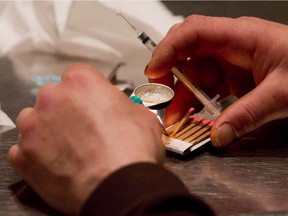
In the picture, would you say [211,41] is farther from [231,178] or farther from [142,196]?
[142,196]

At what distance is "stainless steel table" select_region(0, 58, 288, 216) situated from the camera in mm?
687

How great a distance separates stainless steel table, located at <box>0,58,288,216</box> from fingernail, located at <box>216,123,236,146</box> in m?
0.02

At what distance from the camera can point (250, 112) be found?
82 centimetres

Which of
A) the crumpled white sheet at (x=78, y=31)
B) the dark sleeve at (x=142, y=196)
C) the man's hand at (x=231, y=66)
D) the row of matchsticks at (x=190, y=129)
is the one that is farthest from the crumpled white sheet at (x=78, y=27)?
the dark sleeve at (x=142, y=196)

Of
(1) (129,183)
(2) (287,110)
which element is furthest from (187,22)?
(1) (129,183)

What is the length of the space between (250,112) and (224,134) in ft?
0.17

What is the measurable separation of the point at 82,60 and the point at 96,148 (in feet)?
1.99

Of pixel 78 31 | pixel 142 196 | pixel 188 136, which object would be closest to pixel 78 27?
pixel 78 31

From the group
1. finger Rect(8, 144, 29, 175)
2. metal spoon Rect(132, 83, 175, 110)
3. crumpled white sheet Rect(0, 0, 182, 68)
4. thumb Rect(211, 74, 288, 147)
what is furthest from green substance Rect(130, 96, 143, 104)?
crumpled white sheet Rect(0, 0, 182, 68)

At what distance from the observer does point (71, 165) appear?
61 centimetres

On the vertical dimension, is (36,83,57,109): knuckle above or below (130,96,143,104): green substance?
above

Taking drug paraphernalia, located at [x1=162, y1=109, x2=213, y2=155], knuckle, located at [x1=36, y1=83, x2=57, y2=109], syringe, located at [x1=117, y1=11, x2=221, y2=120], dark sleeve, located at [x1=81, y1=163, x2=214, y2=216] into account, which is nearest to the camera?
dark sleeve, located at [x1=81, y1=163, x2=214, y2=216]

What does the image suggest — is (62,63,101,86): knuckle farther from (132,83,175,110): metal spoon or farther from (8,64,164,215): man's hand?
(132,83,175,110): metal spoon

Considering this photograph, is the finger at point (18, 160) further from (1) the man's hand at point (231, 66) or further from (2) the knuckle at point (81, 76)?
(1) the man's hand at point (231, 66)
